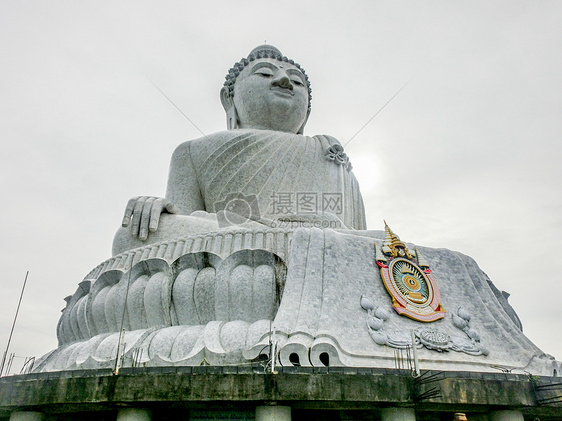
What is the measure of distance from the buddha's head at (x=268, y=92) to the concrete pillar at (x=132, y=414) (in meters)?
8.13

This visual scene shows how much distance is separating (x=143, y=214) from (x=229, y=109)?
5134 millimetres

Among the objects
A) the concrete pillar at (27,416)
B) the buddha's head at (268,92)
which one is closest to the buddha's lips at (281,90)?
the buddha's head at (268,92)

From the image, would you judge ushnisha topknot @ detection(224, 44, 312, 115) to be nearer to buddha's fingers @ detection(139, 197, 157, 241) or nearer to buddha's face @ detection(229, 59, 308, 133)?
buddha's face @ detection(229, 59, 308, 133)

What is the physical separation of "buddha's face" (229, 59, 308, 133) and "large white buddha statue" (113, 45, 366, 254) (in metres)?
0.02

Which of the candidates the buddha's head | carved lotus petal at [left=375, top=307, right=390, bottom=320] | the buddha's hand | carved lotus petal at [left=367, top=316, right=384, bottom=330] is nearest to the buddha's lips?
the buddha's head

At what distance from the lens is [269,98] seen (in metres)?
11.8

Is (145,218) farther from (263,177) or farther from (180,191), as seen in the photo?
(263,177)

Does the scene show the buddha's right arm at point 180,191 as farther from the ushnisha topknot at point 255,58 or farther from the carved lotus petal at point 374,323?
the carved lotus petal at point 374,323

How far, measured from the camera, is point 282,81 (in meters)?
11.8

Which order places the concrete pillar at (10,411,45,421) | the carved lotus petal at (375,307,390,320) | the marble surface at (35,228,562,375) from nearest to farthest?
the concrete pillar at (10,411,45,421) < the marble surface at (35,228,562,375) < the carved lotus petal at (375,307,390,320)

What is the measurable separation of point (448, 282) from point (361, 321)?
1952 millimetres

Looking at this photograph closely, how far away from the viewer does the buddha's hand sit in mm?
8797

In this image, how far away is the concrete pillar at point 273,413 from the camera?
496 cm

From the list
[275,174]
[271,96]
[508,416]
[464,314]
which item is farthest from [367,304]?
[271,96]
